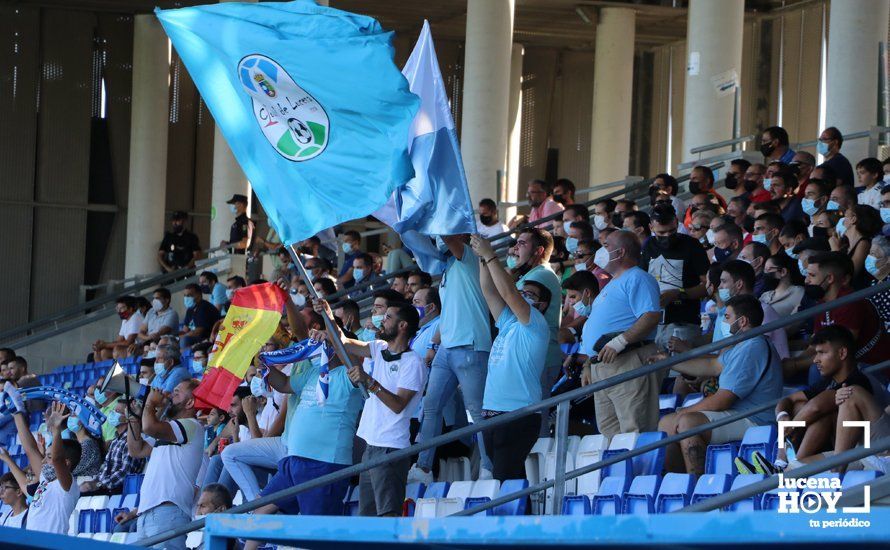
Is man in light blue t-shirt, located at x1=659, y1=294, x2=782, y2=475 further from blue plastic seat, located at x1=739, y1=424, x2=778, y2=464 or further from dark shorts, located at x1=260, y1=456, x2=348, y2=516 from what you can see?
dark shorts, located at x1=260, y1=456, x2=348, y2=516

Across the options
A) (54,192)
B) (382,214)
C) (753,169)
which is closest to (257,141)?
(382,214)

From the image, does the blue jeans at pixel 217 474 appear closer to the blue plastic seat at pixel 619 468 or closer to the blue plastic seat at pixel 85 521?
the blue plastic seat at pixel 85 521

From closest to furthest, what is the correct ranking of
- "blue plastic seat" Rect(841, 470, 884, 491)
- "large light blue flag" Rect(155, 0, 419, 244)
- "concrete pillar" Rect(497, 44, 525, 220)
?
"blue plastic seat" Rect(841, 470, 884, 491) < "large light blue flag" Rect(155, 0, 419, 244) < "concrete pillar" Rect(497, 44, 525, 220)

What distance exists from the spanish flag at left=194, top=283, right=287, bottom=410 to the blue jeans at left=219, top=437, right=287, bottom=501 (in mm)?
445

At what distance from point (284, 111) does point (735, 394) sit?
296 cm

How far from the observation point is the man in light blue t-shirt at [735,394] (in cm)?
776

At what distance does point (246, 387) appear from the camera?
11.5 meters

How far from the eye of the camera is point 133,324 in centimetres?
2105

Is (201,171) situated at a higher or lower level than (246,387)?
higher

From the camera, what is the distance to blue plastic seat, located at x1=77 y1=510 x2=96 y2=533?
38.7ft

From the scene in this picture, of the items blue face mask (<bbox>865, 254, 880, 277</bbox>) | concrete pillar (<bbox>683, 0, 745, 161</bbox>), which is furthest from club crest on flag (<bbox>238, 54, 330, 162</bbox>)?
concrete pillar (<bbox>683, 0, 745, 161</bbox>)

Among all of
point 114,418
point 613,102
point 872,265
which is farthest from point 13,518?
point 613,102

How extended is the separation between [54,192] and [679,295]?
73.7ft

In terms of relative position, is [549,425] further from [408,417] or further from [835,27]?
[835,27]
